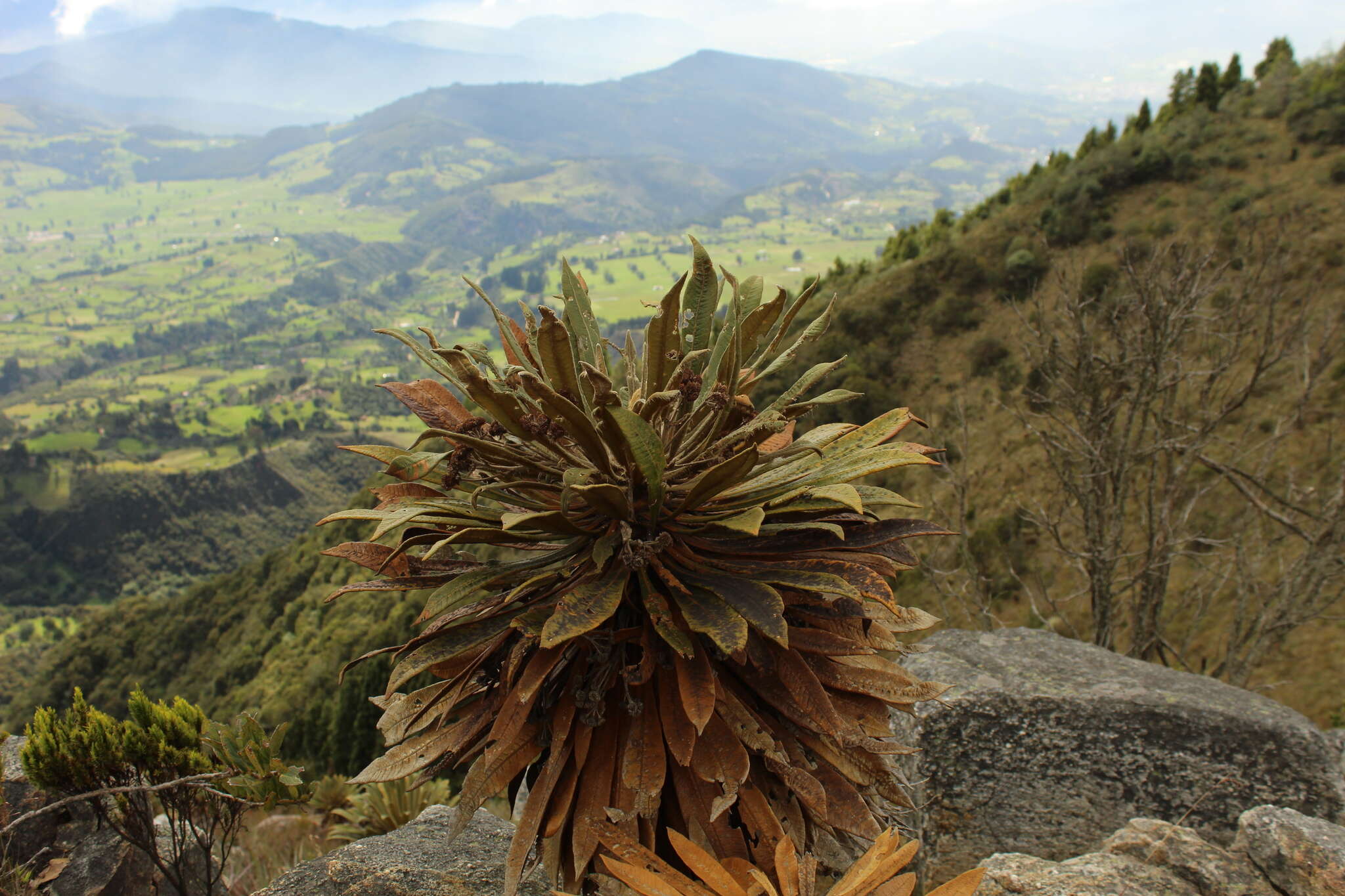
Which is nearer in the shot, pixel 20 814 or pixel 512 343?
pixel 512 343

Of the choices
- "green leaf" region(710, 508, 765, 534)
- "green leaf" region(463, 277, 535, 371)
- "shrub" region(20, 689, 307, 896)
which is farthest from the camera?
"shrub" region(20, 689, 307, 896)

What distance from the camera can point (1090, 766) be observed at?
4.02 meters

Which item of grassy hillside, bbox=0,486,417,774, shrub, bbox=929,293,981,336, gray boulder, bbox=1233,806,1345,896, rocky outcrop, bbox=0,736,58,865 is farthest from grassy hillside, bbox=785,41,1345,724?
grassy hillside, bbox=0,486,417,774

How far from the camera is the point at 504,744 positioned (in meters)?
2.14

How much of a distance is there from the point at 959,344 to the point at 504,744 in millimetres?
20332

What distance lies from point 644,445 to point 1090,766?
363 cm

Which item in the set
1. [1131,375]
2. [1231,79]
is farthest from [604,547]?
[1231,79]

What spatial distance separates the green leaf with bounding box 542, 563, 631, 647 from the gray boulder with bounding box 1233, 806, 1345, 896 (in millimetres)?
2912

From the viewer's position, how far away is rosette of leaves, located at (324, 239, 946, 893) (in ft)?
6.75

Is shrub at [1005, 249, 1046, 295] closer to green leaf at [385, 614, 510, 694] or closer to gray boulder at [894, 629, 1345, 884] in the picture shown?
gray boulder at [894, 629, 1345, 884]

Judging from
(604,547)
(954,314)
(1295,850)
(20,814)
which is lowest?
(954,314)

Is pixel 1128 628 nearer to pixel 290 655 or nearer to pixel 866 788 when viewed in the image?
pixel 866 788

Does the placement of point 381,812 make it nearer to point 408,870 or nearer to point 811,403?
point 408,870

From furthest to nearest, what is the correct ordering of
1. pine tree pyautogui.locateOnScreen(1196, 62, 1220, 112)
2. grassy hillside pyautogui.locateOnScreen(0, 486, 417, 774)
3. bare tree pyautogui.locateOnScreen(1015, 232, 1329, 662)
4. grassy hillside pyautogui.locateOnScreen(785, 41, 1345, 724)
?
grassy hillside pyautogui.locateOnScreen(0, 486, 417, 774) → pine tree pyautogui.locateOnScreen(1196, 62, 1220, 112) → grassy hillside pyautogui.locateOnScreen(785, 41, 1345, 724) → bare tree pyautogui.locateOnScreen(1015, 232, 1329, 662)
